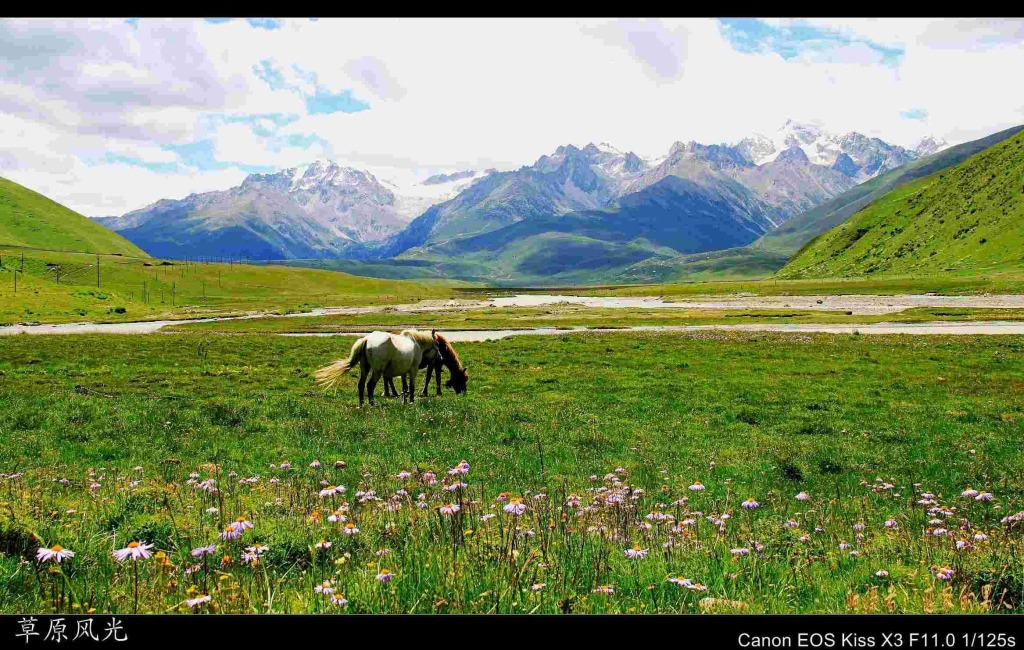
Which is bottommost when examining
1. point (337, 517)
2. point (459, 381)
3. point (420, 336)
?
point (459, 381)

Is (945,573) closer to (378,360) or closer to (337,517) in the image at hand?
(337,517)

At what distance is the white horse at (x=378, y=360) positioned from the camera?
80.2 feet

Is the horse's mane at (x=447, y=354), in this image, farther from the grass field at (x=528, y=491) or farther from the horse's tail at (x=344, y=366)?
the horse's tail at (x=344, y=366)

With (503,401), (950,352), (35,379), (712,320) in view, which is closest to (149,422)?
(503,401)

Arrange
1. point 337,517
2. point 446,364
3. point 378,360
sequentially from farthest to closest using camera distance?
point 446,364 → point 378,360 → point 337,517

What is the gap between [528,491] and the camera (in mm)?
10133

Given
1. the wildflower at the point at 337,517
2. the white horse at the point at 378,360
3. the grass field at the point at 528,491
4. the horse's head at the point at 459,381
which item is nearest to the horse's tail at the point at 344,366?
the white horse at the point at 378,360

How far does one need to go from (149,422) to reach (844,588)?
65.1ft

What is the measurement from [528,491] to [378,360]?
1555 centimetres

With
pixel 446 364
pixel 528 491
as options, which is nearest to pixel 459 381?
pixel 446 364

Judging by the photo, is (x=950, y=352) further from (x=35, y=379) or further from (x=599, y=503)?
(x=35, y=379)
